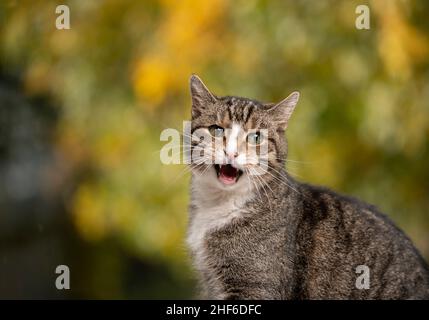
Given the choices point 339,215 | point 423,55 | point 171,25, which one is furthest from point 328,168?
point 339,215

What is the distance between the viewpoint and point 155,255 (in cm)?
703

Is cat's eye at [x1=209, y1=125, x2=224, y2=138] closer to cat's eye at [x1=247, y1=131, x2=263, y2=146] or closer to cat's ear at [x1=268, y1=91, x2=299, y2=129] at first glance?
cat's eye at [x1=247, y1=131, x2=263, y2=146]

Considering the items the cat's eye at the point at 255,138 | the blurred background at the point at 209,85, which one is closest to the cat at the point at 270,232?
the cat's eye at the point at 255,138

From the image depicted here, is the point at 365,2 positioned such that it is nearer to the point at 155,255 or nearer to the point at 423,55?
the point at 423,55

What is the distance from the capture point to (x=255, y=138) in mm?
3584

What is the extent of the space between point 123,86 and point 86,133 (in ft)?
1.74

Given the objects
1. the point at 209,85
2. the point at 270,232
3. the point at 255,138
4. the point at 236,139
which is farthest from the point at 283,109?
the point at 209,85

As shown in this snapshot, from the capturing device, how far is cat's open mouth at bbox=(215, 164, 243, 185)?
11.5 feet

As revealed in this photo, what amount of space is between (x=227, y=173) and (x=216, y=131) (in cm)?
20

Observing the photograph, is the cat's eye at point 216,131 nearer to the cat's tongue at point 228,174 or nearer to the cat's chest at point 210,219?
the cat's tongue at point 228,174

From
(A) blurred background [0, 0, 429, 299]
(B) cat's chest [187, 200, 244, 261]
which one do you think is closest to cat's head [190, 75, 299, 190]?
(B) cat's chest [187, 200, 244, 261]

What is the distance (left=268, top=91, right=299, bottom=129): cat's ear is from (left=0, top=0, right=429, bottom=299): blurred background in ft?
7.24

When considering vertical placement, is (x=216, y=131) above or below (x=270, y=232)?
above

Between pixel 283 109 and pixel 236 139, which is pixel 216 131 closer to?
pixel 236 139
